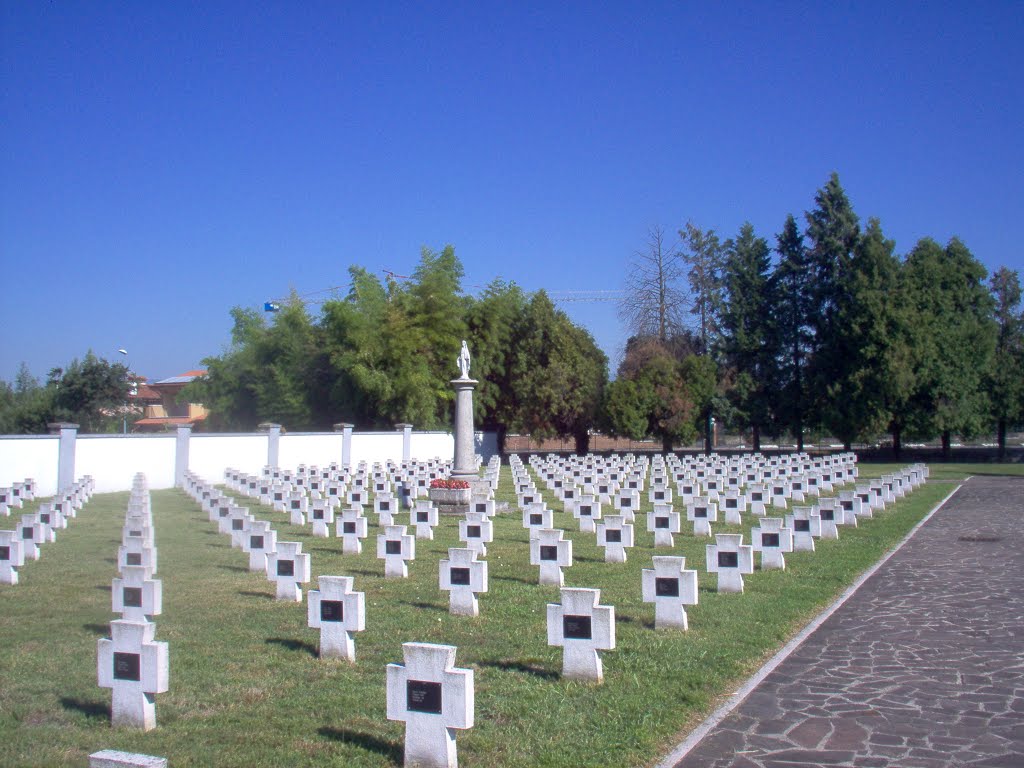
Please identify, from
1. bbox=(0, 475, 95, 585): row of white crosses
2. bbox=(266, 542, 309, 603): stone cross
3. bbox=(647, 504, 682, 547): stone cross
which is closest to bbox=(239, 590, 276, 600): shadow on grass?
bbox=(266, 542, 309, 603): stone cross

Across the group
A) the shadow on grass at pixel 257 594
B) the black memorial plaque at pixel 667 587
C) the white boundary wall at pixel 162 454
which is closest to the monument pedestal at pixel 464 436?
the white boundary wall at pixel 162 454

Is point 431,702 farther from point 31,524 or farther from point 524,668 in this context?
point 31,524

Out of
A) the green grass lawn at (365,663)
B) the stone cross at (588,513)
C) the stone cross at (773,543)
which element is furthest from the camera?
the stone cross at (588,513)

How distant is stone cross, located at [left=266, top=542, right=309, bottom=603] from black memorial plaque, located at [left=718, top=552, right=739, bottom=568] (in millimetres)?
4808

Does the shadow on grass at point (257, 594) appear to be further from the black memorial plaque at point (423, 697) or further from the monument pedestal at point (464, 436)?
the monument pedestal at point (464, 436)

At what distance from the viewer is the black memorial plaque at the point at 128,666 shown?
5889mm

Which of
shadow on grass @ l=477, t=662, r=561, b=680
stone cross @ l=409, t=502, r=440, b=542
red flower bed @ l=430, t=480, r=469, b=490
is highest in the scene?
red flower bed @ l=430, t=480, r=469, b=490

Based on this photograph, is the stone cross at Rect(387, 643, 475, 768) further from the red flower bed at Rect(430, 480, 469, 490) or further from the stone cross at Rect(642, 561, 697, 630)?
the red flower bed at Rect(430, 480, 469, 490)

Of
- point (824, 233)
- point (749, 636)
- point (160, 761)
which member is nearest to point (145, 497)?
point (749, 636)

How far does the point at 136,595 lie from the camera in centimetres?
874

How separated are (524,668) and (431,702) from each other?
2.22 m

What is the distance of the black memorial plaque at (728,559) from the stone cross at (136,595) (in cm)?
618

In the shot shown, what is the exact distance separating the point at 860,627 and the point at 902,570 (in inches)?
159

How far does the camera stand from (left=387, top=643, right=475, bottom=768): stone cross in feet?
17.0
